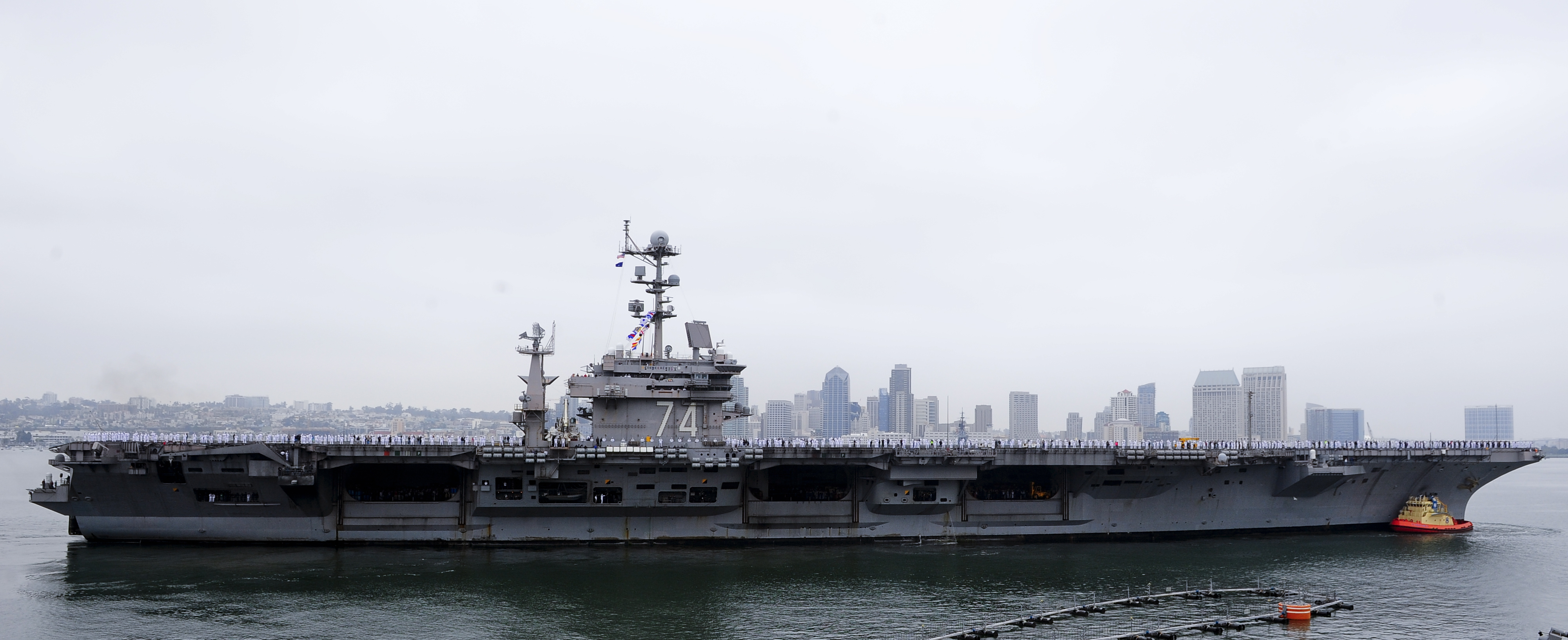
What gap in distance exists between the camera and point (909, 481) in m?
27.3

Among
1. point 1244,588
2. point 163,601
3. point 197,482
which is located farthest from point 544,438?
point 1244,588

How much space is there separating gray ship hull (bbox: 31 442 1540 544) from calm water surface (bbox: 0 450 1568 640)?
2.02ft

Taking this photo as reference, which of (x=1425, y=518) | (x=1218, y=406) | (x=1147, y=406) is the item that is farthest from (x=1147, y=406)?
(x=1425, y=518)

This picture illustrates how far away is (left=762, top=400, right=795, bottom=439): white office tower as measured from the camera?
157125mm

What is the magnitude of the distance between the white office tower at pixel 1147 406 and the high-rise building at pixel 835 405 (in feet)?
155

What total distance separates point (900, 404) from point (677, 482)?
130501 millimetres

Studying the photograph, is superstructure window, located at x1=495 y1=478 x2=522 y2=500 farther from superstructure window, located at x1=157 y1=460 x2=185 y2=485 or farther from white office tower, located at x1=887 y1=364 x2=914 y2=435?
white office tower, located at x1=887 y1=364 x2=914 y2=435

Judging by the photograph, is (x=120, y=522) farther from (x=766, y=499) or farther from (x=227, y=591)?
(x=766, y=499)

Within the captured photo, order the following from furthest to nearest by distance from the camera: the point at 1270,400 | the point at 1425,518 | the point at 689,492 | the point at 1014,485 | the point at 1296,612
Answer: the point at 1270,400 → the point at 1425,518 → the point at 1014,485 → the point at 689,492 → the point at 1296,612

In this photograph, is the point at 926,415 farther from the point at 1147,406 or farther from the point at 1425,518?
the point at 1425,518

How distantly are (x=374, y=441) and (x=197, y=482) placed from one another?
440cm

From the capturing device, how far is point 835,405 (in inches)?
6585

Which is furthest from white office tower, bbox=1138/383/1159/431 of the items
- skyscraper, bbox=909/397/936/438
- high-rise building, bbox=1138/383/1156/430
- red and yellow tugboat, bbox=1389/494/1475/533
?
red and yellow tugboat, bbox=1389/494/1475/533

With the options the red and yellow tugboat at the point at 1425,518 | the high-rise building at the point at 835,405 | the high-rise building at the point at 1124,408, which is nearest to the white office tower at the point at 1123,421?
the high-rise building at the point at 1124,408
